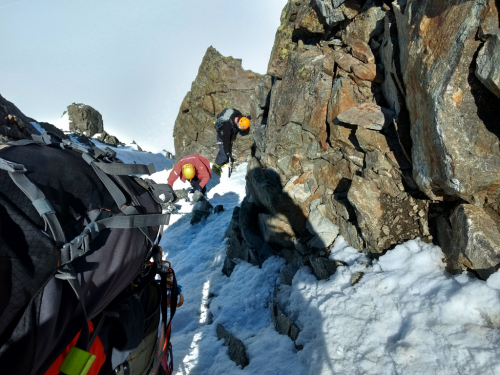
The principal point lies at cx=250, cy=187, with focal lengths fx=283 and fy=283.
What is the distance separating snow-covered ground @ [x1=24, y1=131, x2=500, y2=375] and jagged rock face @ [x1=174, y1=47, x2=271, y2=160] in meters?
13.4

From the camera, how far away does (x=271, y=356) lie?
3.61 m

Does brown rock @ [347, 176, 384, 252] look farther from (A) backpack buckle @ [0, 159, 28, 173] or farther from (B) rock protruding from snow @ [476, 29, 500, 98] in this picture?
(A) backpack buckle @ [0, 159, 28, 173]

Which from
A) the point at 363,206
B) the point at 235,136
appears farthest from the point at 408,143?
the point at 235,136

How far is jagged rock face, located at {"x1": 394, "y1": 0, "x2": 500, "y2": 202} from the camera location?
269 cm

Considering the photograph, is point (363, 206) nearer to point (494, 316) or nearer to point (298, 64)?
point (494, 316)

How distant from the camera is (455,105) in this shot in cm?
279

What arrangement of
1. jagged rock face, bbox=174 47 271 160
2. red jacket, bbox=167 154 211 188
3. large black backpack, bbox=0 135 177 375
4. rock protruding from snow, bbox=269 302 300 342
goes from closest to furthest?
large black backpack, bbox=0 135 177 375 → rock protruding from snow, bbox=269 302 300 342 → red jacket, bbox=167 154 211 188 → jagged rock face, bbox=174 47 271 160

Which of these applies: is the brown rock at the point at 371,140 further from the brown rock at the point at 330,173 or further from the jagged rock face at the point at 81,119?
the jagged rock face at the point at 81,119

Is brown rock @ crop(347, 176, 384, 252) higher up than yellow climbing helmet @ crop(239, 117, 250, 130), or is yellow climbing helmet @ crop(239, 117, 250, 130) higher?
yellow climbing helmet @ crop(239, 117, 250, 130)

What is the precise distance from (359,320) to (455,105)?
8.17 feet

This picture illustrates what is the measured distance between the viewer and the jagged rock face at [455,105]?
269 cm

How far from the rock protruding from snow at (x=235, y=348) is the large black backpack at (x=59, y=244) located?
6.87 feet

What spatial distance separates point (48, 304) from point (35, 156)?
953mm

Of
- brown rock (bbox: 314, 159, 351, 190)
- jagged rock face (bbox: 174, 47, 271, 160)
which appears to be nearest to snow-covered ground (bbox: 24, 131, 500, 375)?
brown rock (bbox: 314, 159, 351, 190)
